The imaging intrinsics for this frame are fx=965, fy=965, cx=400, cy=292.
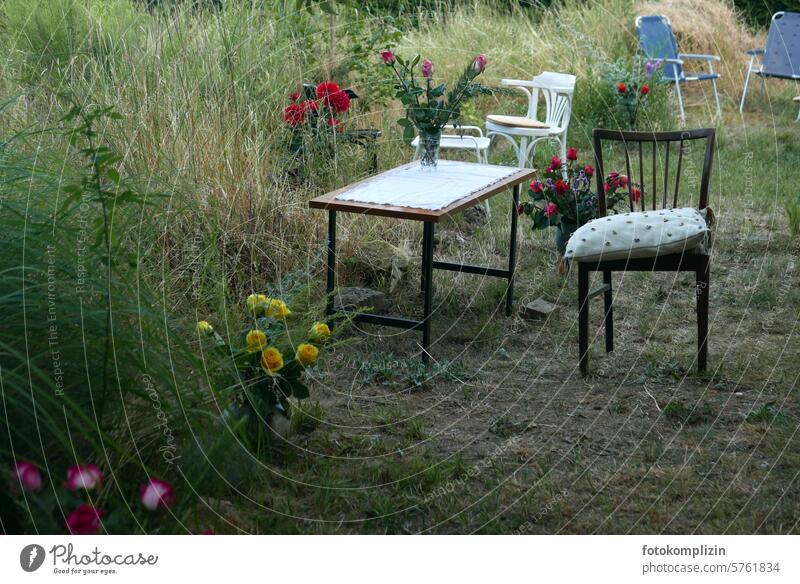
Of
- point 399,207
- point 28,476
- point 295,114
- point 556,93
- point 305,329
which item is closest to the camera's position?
point 28,476

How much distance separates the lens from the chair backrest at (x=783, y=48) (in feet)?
27.4

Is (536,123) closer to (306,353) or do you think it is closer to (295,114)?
(295,114)

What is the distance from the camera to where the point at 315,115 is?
4688 mm

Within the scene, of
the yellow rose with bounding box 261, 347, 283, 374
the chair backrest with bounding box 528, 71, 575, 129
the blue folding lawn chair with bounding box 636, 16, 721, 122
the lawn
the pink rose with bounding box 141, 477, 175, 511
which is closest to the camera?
the pink rose with bounding box 141, 477, 175, 511

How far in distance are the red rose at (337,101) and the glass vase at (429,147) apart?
74 cm

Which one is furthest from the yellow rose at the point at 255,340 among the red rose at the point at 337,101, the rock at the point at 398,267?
the red rose at the point at 337,101

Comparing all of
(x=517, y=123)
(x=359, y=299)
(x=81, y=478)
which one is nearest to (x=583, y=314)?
(x=359, y=299)

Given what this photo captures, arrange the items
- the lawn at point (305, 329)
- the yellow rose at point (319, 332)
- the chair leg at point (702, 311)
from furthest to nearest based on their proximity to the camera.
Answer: the chair leg at point (702, 311) < the yellow rose at point (319, 332) < the lawn at point (305, 329)

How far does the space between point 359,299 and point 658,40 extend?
5.51 meters

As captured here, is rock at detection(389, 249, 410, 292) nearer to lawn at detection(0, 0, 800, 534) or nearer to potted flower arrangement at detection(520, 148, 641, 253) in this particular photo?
lawn at detection(0, 0, 800, 534)

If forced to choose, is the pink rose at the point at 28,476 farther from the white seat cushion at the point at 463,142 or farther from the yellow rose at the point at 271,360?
the white seat cushion at the point at 463,142

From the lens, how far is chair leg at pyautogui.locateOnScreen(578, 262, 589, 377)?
3395 millimetres

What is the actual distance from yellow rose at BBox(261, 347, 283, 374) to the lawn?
101 millimetres

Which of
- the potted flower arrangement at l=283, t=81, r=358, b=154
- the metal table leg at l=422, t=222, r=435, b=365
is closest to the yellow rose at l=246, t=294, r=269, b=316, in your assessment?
the metal table leg at l=422, t=222, r=435, b=365
